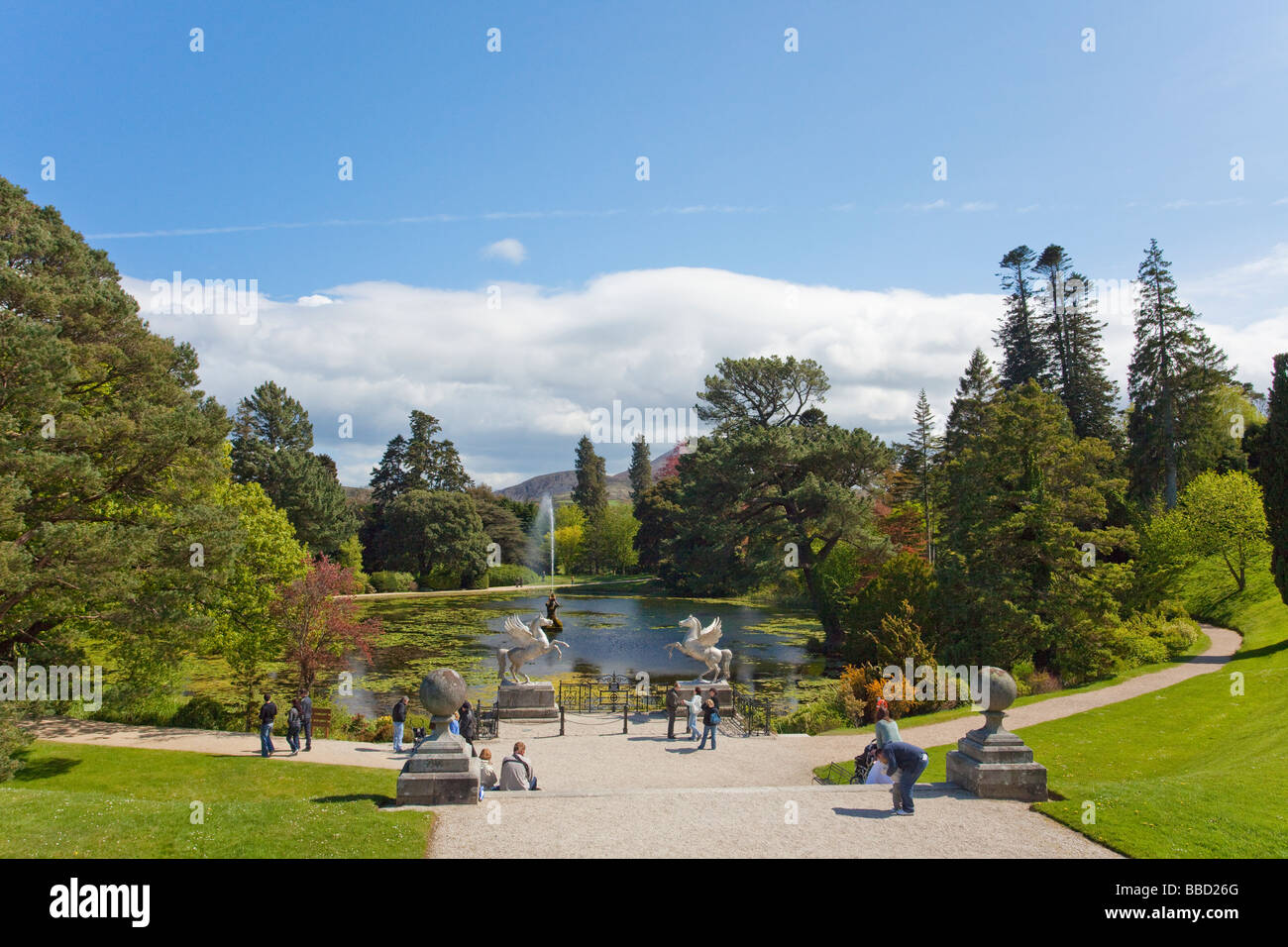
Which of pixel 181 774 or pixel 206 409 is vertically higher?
pixel 206 409

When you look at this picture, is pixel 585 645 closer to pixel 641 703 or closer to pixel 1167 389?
pixel 641 703

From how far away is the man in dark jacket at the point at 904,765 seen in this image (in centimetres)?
1098

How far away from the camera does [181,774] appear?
1652 centimetres

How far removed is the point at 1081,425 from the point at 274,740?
55.9 meters

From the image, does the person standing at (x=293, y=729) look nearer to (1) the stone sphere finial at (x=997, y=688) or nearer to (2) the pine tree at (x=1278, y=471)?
(1) the stone sphere finial at (x=997, y=688)

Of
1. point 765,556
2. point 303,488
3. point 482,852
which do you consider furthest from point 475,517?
point 482,852

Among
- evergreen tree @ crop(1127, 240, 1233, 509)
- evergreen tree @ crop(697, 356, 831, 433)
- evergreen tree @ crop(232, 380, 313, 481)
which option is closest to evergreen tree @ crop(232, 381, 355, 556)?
evergreen tree @ crop(232, 380, 313, 481)

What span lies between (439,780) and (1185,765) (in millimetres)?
14676

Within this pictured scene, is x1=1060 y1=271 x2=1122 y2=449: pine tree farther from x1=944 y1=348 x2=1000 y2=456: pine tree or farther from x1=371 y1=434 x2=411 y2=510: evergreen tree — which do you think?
x1=371 y1=434 x2=411 y2=510: evergreen tree

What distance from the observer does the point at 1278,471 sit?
84.9 feet

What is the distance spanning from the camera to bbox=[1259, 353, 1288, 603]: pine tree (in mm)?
25672
